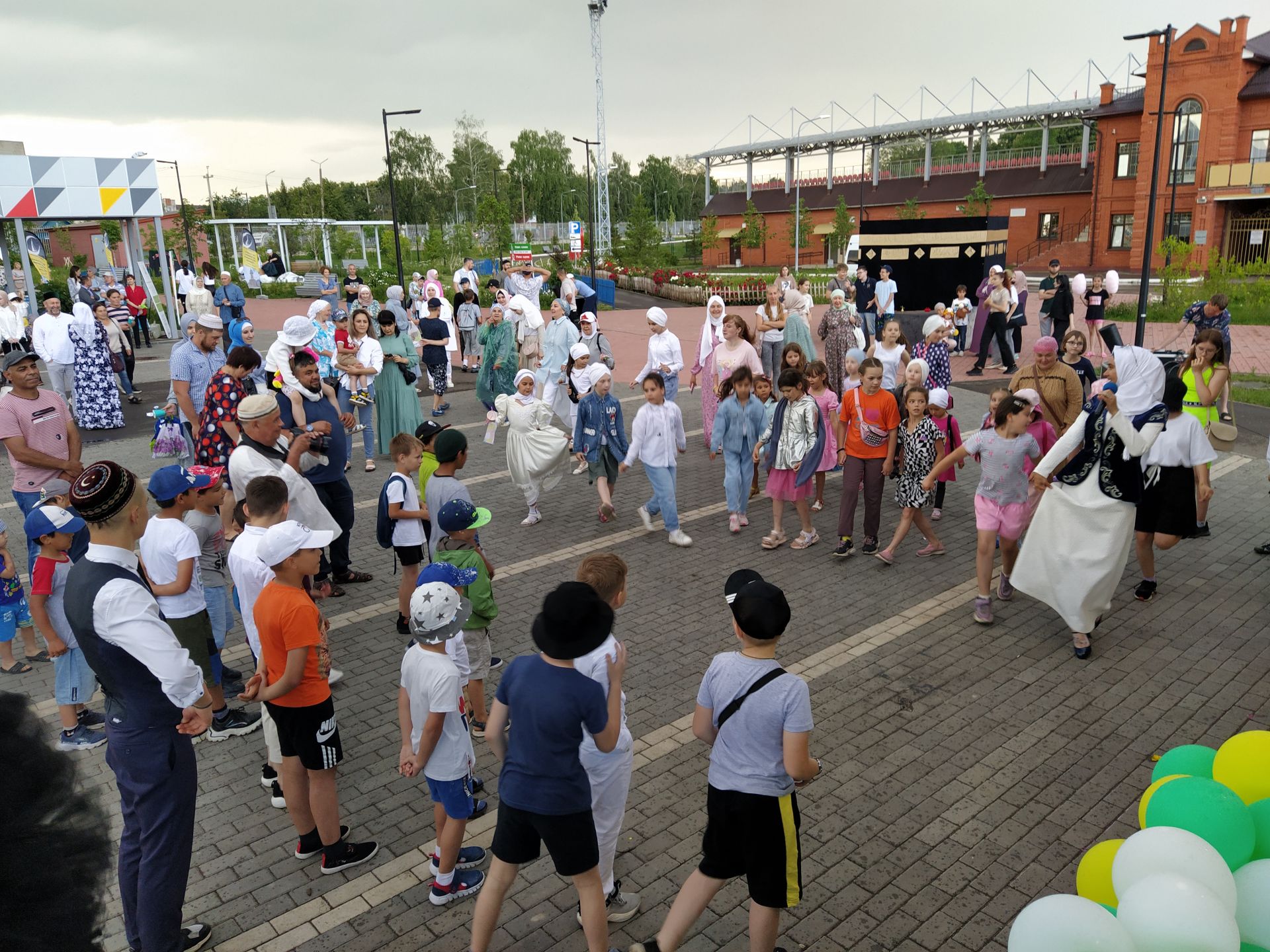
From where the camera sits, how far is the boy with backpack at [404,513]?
6.15 meters

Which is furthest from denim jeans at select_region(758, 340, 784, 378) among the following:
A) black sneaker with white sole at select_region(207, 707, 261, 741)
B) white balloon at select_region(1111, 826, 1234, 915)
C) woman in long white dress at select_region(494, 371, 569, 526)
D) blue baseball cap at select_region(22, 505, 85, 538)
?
white balloon at select_region(1111, 826, 1234, 915)

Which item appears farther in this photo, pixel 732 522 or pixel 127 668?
pixel 732 522

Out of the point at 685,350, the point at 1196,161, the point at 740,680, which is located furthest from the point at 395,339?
the point at 1196,161

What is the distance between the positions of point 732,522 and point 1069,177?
5206 cm

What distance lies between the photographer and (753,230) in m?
58.2

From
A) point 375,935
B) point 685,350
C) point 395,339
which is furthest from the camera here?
point 685,350

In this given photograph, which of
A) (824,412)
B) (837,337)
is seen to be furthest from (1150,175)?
(824,412)

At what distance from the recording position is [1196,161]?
40.3 m

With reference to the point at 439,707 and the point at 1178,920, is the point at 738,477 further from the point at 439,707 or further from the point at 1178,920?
the point at 1178,920

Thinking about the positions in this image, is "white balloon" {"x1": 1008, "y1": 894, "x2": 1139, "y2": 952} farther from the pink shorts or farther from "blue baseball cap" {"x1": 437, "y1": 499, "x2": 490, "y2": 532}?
the pink shorts

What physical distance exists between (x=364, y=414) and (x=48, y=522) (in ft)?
21.6

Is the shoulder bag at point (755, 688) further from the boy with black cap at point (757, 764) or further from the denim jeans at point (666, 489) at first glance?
the denim jeans at point (666, 489)

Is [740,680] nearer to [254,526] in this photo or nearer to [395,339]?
[254,526]

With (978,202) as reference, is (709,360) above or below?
below
